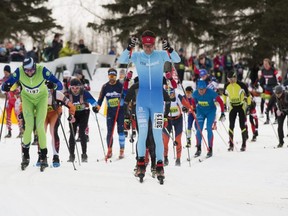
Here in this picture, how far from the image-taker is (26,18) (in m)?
32.3

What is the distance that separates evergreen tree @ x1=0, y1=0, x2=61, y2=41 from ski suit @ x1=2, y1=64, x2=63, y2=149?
21.7 meters

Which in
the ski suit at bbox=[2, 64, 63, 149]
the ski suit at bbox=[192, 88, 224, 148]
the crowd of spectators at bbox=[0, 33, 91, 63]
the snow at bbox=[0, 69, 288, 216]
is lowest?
the snow at bbox=[0, 69, 288, 216]

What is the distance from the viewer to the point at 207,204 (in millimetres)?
6844

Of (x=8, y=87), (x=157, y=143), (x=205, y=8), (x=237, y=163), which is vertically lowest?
(x=237, y=163)

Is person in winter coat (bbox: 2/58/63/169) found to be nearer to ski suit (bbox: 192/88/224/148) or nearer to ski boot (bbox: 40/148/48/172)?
ski boot (bbox: 40/148/48/172)

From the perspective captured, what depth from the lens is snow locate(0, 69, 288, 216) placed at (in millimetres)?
6484

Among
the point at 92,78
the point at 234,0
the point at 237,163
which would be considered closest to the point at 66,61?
the point at 92,78

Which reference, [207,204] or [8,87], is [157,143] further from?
[8,87]

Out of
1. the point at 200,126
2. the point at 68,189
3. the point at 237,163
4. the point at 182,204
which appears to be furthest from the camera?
the point at 200,126

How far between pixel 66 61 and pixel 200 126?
15.6 metres

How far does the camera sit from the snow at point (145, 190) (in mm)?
6484

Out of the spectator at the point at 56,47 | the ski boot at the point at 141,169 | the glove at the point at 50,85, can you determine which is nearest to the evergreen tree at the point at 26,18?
the spectator at the point at 56,47

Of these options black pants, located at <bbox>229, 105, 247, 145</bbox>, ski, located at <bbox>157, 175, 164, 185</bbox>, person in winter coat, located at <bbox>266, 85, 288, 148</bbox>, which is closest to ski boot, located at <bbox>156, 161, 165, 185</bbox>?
ski, located at <bbox>157, 175, 164, 185</bbox>

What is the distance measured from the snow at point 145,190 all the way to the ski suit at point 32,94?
0.79 m
